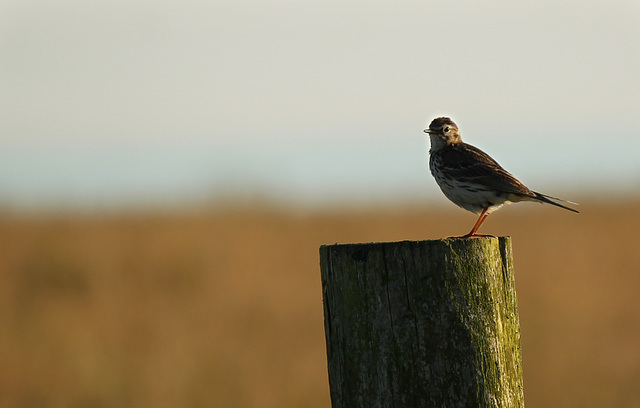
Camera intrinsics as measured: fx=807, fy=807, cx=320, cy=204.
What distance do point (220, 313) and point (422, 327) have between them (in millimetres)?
11077

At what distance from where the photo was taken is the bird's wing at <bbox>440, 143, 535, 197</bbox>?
8141 millimetres

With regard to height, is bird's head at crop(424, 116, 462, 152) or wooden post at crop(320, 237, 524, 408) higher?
bird's head at crop(424, 116, 462, 152)

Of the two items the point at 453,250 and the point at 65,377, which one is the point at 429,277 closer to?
the point at 453,250

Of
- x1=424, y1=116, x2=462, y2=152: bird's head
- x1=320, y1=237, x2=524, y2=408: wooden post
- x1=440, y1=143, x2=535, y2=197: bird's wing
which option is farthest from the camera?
x1=424, y1=116, x2=462, y2=152: bird's head

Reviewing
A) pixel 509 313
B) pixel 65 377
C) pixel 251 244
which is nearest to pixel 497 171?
pixel 509 313

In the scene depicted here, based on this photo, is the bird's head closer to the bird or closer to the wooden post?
the bird

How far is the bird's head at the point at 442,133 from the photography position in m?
9.51

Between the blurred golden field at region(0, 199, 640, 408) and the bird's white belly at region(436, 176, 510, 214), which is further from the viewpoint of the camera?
the blurred golden field at region(0, 199, 640, 408)

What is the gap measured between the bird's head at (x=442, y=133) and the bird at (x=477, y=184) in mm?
547

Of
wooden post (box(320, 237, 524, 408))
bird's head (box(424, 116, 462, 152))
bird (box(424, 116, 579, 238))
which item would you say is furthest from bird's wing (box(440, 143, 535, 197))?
wooden post (box(320, 237, 524, 408))

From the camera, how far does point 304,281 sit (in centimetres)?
1719

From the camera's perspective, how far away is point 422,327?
3.89 m

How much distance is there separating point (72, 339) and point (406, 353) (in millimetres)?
10089

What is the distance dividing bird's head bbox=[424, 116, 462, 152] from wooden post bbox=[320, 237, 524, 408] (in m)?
5.57
